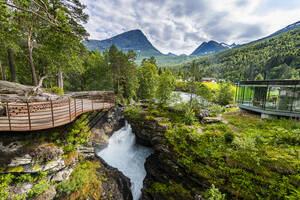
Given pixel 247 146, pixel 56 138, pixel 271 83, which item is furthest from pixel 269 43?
pixel 56 138

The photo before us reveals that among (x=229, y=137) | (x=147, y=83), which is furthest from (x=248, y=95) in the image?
(x=147, y=83)

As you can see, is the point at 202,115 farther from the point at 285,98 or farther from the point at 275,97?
the point at 285,98

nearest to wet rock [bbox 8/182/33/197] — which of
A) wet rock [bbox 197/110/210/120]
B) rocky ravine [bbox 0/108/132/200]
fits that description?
rocky ravine [bbox 0/108/132/200]

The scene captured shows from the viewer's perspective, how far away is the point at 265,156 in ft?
21.0

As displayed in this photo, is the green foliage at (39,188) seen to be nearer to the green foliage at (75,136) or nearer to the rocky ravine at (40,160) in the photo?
the rocky ravine at (40,160)

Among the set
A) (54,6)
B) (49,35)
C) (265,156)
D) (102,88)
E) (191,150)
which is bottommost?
(191,150)

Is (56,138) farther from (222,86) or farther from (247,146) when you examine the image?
(222,86)

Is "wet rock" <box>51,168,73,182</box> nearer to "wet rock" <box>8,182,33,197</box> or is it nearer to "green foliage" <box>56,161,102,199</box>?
"green foliage" <box>56,161,102,199</box>

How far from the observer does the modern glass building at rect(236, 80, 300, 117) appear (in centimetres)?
936

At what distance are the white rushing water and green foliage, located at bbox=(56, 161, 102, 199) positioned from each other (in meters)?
3.53

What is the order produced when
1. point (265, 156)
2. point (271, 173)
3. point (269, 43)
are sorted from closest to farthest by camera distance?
1. point (271, 173)
2. point (265, 156)
3. point (269, 43)

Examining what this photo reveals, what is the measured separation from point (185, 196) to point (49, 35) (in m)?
19.1

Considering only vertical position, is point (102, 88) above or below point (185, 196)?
above

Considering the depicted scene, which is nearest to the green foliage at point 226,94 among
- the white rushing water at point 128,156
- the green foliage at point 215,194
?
the white rushing water at point 128,156
